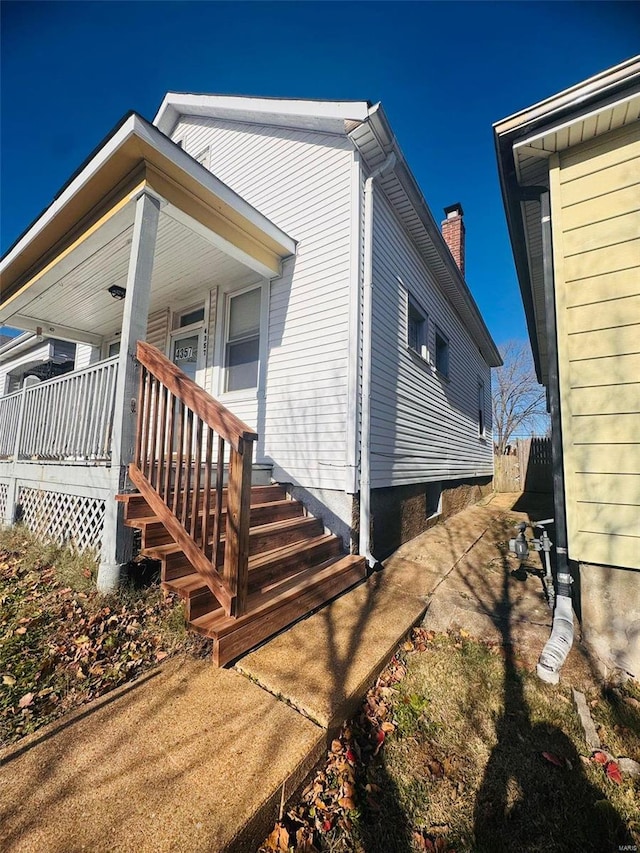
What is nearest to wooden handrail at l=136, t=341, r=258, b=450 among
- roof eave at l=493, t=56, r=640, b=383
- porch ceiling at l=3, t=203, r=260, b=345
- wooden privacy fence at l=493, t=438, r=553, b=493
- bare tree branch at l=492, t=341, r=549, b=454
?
porch ceiling at l=3, t=203, r=260, b=345

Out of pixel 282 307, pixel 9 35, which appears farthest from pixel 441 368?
pixel 9 35

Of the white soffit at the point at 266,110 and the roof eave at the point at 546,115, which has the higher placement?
the white soffit at the point at 266,110

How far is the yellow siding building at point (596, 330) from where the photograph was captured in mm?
2797

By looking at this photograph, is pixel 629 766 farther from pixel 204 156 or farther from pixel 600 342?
pixel 204 156

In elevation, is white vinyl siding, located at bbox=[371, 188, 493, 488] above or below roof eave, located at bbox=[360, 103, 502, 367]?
below

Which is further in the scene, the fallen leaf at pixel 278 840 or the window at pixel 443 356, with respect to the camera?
the window at pixel 443 356

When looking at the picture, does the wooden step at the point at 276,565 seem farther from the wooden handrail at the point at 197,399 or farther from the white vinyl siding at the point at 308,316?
the wooden handrail at the point at 197,399

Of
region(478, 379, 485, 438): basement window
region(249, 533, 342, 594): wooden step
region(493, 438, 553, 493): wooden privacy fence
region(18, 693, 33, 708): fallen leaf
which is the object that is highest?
region(478, 379, 485, 438): basement window

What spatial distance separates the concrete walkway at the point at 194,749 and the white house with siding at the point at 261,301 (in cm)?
59

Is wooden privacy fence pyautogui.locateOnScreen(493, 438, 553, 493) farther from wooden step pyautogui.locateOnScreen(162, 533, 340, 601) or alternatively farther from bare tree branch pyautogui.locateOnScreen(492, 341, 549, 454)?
bare tree branch pyautogui.locateOnScreen(492, 341, 549, 454)

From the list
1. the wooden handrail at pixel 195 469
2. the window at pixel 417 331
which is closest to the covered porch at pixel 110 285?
the wooden handrail at pixel 195 469

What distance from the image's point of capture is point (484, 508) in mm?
9398

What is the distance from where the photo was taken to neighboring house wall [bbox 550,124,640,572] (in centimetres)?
283

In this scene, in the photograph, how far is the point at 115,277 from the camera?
19.3ft
